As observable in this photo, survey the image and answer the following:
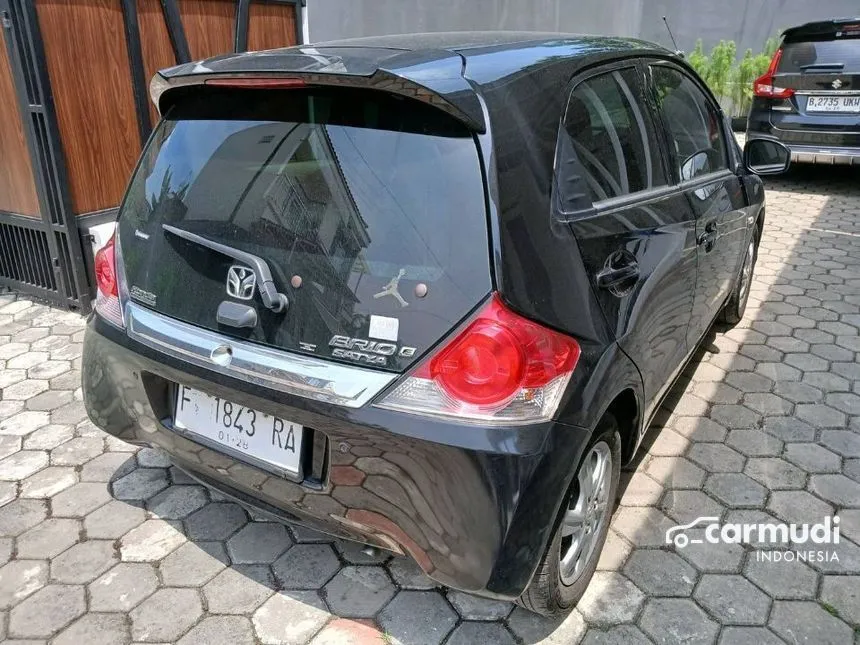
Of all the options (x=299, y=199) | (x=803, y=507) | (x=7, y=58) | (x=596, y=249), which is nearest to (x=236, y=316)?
(x=299, y=199)

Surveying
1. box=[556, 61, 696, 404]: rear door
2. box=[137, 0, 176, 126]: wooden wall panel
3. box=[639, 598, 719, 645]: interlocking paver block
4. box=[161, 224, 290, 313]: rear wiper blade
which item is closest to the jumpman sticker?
box=[161, 224, 290, 313]: rear wiper blade

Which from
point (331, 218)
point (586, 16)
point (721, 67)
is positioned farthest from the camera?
point (721, 67)

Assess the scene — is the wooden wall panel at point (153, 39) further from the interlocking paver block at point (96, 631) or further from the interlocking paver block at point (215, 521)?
the interlocking paver block at point (96, 631)

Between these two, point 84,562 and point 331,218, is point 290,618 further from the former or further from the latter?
point 331,218

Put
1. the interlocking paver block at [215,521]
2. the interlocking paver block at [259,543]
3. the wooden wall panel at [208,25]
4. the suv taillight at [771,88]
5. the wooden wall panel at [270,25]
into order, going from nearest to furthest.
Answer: the interlocking paver block at [259,543], the interlocking paver block at [215,521], the wooden wall panel at [208,25], the wooden wall panel at [270,25], the suv taillight at [771,88]

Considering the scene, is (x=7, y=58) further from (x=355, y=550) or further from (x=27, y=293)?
(x=355, y=550)

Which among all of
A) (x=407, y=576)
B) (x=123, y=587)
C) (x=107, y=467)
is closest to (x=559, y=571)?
(x=407, y=576)

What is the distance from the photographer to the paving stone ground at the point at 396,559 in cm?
211

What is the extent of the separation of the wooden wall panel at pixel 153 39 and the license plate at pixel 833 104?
20.4 ft

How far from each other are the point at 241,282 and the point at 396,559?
1.15 m

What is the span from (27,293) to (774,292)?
529 cm

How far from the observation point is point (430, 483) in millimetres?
1689

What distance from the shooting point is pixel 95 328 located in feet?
7.37

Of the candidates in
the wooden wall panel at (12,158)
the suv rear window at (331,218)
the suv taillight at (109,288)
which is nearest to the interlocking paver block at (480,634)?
the suv rear window at (331,218)
